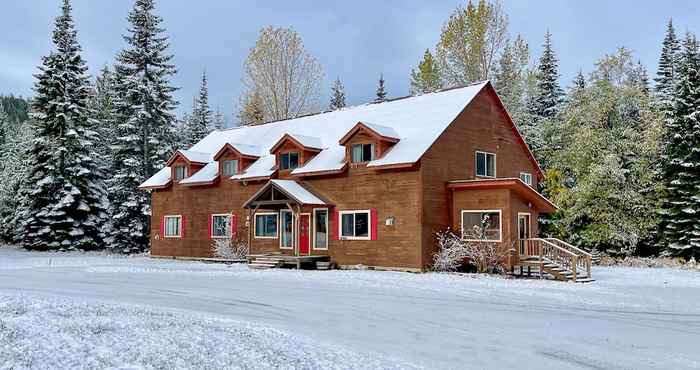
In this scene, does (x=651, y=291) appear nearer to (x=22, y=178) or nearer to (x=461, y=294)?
(x=461, y=294)

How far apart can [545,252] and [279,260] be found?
34.2 ft

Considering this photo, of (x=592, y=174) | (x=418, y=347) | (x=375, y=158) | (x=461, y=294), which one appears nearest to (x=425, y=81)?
(x=592, y=174)

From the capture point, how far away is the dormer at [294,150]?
2742 cm

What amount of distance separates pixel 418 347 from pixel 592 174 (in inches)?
977

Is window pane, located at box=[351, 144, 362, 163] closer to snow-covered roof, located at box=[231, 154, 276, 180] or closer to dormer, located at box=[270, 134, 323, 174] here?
dormer, located at box=[270, 134, 323, 174]

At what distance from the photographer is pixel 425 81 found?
41.0 metres

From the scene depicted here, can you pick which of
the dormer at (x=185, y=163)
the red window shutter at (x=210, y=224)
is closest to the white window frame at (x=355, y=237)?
the red window shutter at (x=210, y=224)

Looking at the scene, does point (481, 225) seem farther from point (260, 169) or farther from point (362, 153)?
point (260, 169)

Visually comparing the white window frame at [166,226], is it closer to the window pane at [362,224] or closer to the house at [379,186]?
the house at [379,186]

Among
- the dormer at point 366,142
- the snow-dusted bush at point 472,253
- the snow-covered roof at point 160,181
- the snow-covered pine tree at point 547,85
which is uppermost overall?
the snow-covered pine tree at point 547,85

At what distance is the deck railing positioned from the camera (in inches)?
814

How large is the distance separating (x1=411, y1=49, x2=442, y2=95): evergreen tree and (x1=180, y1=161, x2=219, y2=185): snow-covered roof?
47.9 feet

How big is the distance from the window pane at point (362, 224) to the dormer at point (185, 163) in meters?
11.9

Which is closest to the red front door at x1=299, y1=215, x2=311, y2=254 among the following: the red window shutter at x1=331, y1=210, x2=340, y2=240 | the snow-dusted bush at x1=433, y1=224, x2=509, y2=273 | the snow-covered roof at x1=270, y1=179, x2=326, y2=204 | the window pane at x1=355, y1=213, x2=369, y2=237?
the snow-covered roof at x1=270, y1=179, x2=326, y2=204
